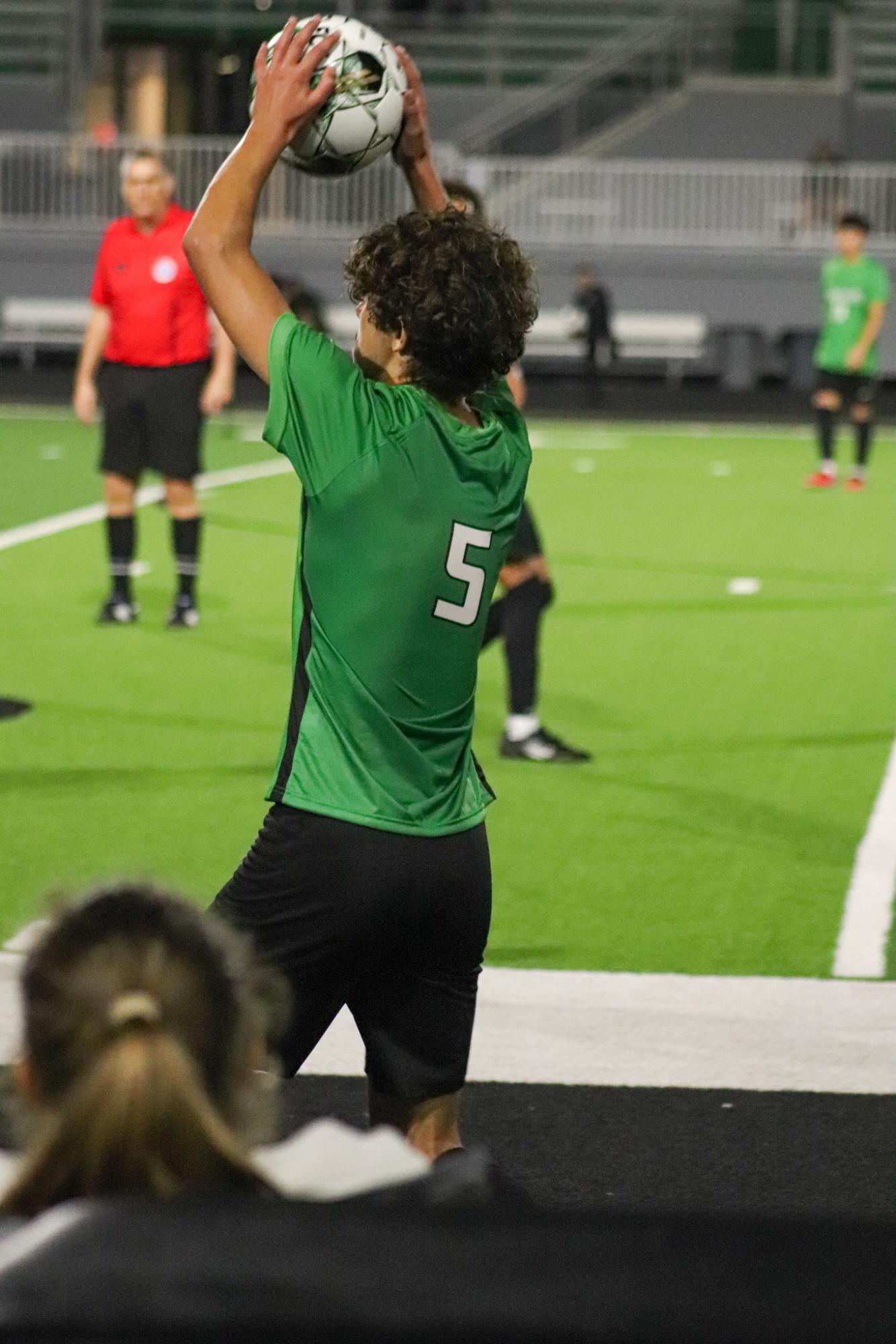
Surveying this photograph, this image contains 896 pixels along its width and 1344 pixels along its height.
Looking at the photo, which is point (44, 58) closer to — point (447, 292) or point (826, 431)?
point (826, 431)

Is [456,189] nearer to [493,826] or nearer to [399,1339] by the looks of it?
[493,826]

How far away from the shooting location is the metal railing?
3155 cm

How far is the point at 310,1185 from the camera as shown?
6.62 ft

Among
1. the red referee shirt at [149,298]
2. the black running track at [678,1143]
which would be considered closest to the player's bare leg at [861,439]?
the red referee shirt at [149,298]

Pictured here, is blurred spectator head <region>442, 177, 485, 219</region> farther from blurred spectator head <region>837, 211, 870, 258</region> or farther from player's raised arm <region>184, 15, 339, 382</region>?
blurred spectator head <region>837, 211, 870, 258</region>

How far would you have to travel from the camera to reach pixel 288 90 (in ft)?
10.9

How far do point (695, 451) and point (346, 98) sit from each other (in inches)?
780

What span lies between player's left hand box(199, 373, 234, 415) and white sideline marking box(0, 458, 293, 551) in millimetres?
2458

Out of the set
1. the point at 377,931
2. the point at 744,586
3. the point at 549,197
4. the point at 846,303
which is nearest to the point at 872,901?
the point at 377,931

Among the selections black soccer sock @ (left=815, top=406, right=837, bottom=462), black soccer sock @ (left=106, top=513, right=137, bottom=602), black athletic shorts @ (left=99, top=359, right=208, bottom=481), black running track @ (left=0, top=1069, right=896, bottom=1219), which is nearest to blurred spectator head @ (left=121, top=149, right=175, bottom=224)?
black athletic shorts @ (left=99, top=359, right=208, bottom=481)

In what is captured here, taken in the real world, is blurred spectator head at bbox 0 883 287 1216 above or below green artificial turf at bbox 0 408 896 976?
above

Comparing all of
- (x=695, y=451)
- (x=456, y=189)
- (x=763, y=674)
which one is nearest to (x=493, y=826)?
(x=456, y=189)

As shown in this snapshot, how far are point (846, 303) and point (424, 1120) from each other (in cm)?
1649

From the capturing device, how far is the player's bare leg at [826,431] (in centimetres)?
1908
